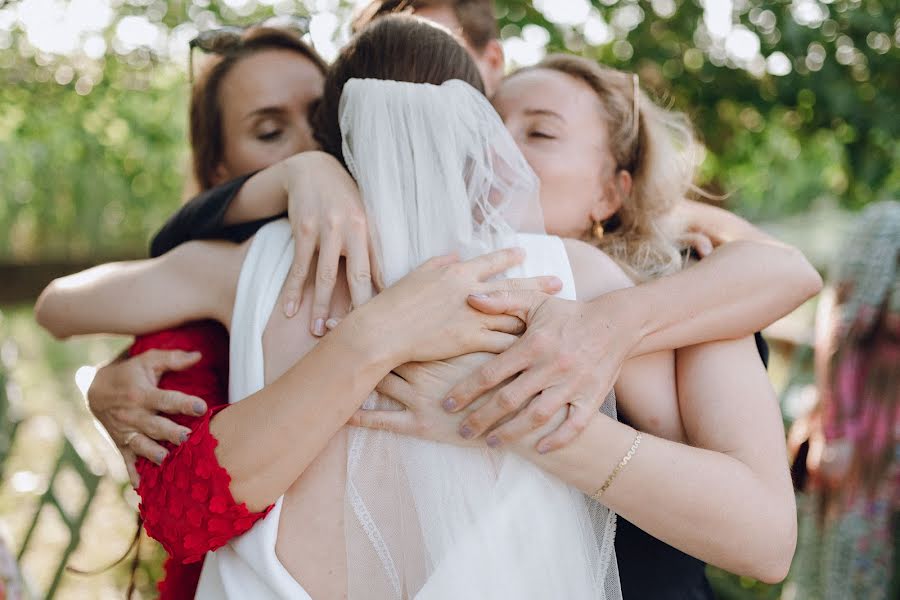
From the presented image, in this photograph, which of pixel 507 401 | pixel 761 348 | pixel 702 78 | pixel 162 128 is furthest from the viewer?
pixel 162 128

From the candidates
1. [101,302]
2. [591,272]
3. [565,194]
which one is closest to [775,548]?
[591,272]

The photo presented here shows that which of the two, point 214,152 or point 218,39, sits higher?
point 218,39

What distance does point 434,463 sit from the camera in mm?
1490

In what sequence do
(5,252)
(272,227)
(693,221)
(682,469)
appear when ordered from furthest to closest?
(5,252)
(693,221)
(272,227)
(682,469)

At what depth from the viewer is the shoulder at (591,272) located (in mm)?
1650

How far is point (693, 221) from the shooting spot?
226cm

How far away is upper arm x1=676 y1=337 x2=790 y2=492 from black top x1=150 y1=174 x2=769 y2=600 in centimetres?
31

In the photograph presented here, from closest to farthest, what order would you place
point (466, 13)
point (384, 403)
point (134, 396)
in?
point (384, 403) → point (134, 396) → point (466, 13)

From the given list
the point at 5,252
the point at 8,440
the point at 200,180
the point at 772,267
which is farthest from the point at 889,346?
the point at 5,252

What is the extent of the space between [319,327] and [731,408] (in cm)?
77

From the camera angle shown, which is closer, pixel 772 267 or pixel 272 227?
pixel 272 227

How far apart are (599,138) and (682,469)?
845 mm

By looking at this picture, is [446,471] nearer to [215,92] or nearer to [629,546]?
[629,546]

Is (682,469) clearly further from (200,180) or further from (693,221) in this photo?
(200,180)
